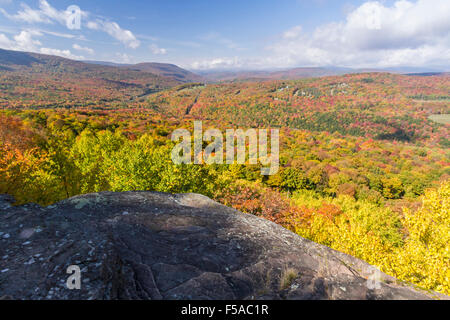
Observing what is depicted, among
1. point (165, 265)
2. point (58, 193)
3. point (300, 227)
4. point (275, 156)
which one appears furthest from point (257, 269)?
point (275, 156)

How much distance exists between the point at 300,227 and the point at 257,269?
1801cm

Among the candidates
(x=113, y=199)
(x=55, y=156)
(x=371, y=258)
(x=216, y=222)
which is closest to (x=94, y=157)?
(x=55, y=156)

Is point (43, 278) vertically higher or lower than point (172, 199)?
higher

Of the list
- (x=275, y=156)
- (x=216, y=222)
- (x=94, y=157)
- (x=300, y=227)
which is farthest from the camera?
(x=275, y=156)

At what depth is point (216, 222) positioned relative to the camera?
31.8ft

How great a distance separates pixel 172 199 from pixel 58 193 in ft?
52.7

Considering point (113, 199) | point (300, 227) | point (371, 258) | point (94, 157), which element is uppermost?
point (113, 199)

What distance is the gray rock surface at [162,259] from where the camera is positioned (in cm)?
528

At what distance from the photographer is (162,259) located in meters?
6.64

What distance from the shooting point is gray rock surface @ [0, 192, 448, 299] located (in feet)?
17.3
